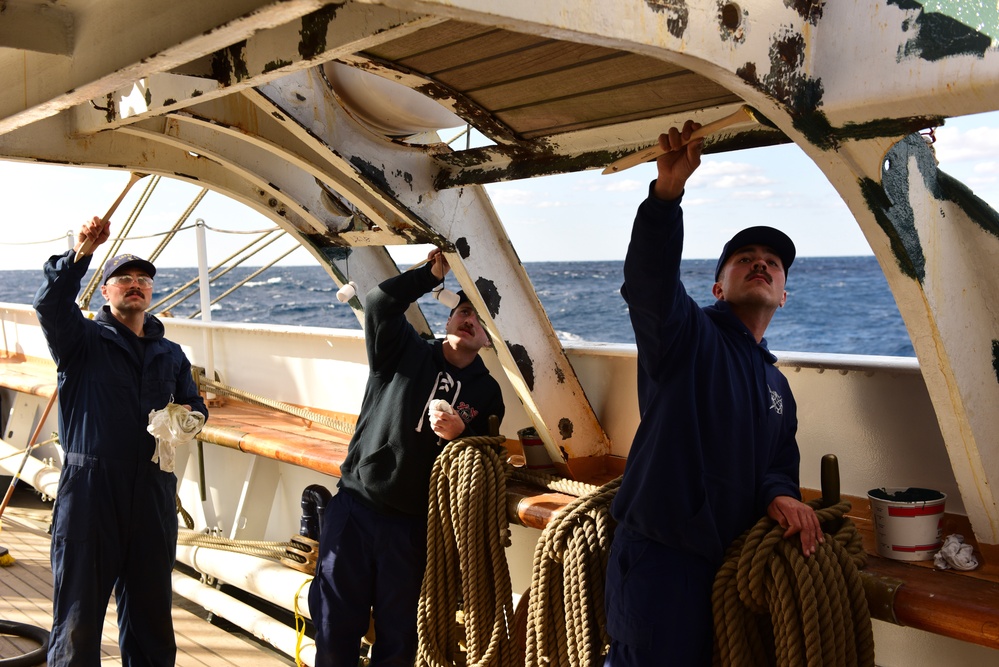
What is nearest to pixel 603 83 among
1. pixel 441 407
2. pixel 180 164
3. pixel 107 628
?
pixel 441 407

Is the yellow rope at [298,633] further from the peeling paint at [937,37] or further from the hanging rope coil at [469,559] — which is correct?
the peeling paint at [937,37]

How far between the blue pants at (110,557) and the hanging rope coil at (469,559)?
1011 mm

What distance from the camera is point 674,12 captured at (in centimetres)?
152

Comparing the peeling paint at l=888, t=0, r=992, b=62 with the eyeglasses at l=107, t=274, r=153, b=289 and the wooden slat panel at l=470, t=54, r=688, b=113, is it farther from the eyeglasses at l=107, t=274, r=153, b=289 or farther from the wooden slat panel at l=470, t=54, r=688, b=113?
the eyeglasses at l=107, t=274, r=153, b=289

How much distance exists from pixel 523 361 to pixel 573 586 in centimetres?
84

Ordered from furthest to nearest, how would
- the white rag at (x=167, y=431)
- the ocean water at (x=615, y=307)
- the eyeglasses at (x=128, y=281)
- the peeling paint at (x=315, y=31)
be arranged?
the ocean water at (x=615, y=307)
the eyeglasses at (x=128, y=281)
the white rag at (x=167, y=431)
the peeling paint at (x=315, y=31)

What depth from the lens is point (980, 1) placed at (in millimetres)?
1652

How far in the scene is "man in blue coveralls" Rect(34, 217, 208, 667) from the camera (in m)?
3.19

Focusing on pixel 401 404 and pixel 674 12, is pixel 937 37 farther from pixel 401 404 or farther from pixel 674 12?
pixel 401 404

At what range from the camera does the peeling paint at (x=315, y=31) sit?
5.44 feet

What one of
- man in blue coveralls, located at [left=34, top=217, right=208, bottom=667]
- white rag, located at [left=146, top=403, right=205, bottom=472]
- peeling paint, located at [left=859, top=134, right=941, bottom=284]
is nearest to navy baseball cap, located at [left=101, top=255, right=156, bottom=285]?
man in blue coveralls, located at [left=34, top=217, right=208, bottom=667]

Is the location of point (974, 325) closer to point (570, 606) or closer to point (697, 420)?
point (697, 420)

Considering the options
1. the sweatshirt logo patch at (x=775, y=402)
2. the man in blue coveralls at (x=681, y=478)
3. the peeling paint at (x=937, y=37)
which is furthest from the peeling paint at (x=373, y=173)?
the peeling paint at (x=937, y=37)

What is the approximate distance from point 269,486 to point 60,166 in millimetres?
2228
